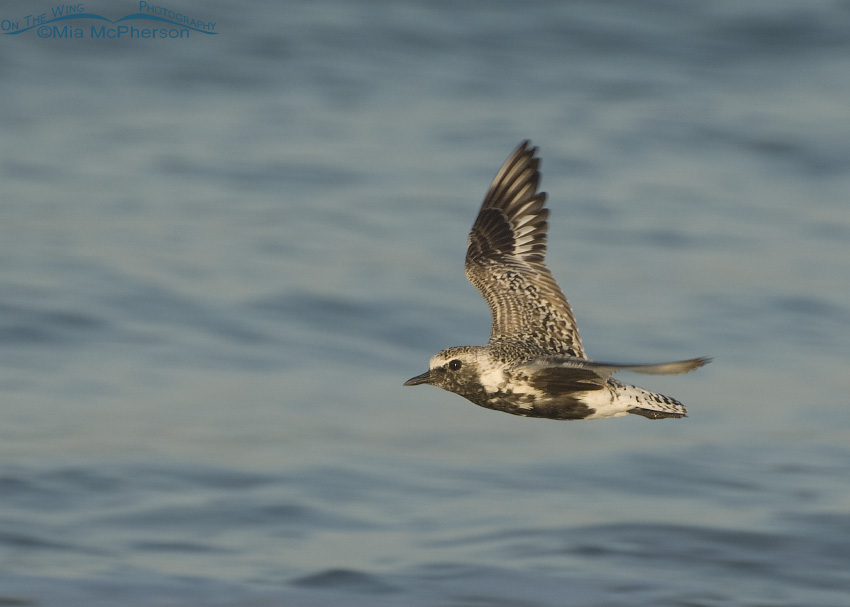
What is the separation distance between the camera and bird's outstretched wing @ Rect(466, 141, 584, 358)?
9.90 m

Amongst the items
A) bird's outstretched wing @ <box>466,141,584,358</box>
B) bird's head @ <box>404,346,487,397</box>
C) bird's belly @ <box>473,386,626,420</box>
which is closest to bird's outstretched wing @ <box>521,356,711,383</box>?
bird's belly @ <box>473,386,626,420</box>

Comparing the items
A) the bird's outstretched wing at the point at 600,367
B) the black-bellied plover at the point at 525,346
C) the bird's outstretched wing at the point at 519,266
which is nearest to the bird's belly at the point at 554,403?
the black-bellied plover at the point at 525,346

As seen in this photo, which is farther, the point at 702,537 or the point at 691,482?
the point at 691,482

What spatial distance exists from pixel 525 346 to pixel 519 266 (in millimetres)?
1331

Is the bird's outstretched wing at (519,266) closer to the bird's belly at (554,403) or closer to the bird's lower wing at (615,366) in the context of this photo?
the bird's belly at (554,403)

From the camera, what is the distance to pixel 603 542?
520 inches

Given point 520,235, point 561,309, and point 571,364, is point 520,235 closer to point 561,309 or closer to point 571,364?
point 561,309

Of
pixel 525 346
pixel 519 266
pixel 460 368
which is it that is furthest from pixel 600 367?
pixel 519 266

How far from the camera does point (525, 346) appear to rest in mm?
9406

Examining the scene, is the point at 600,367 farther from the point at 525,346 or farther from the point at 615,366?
the point at 525,346

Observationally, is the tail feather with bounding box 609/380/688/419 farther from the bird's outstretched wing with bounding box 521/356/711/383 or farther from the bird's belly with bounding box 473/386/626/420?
the bird's outstretched wing with bounding box 521/356/711/383

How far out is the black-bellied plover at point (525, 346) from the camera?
870 centimetres

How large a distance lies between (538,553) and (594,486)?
174 centimetres

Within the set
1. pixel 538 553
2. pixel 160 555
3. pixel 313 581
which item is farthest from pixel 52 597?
pixel 538 553
